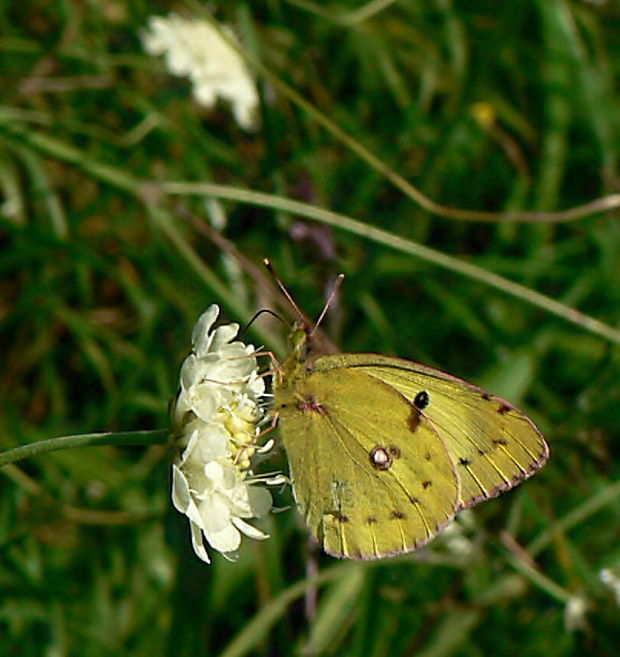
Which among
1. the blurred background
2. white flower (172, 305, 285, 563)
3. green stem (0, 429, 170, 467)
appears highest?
green stem (0, 429, 170, 467)

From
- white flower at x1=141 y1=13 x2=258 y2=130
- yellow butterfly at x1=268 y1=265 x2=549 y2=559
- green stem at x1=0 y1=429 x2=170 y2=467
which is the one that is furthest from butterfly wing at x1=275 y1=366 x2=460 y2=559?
white flower at x1=141 y1=13 x2=258 y2=130

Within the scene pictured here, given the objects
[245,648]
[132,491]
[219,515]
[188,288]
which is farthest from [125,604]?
[219,515]

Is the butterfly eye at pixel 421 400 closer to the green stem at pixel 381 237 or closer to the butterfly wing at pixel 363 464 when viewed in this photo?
the butterfly wing at pixel 363 464

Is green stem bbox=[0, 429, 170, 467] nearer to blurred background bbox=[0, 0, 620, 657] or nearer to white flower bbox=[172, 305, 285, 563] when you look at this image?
white flower bbox=[172, 305, 285, 563]

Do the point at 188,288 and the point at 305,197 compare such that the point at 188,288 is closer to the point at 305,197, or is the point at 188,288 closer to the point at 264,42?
the point at 305,197

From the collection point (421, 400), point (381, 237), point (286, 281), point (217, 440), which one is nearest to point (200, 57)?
point (286, 281)

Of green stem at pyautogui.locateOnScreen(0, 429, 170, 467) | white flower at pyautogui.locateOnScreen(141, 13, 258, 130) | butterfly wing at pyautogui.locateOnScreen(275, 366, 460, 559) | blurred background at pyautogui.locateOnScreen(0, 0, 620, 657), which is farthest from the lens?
white flower at pyautogui.locateOnScreen(141, 13, 258, 130)

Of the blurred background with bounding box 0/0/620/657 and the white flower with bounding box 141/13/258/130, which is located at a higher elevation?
the white flower with bounding box 141/13/258/130
